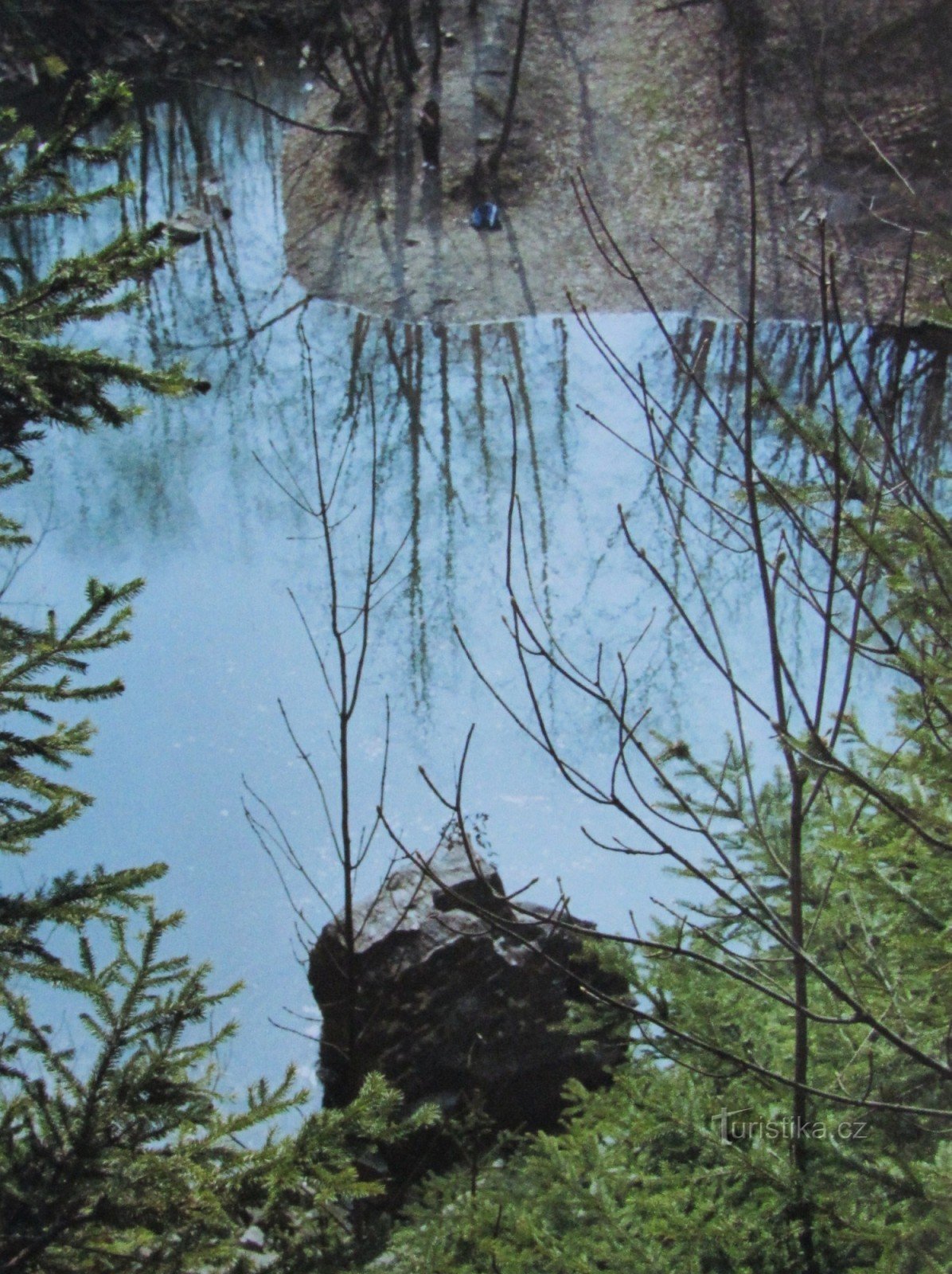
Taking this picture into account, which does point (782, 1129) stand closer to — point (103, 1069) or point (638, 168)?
point (103, 1069)

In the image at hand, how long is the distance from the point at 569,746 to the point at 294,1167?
3.30 m

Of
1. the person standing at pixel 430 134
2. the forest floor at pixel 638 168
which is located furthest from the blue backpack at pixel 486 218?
the person standing at pixel 430 134

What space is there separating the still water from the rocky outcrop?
0.31 meters

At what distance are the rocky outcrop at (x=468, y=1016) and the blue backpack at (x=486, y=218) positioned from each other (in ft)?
21.7

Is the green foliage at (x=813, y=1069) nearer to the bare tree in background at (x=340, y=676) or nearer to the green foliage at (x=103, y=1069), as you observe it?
the green foliage at (x=103, y=1069)

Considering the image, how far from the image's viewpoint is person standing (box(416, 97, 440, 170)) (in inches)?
410

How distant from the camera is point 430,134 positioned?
1044 centimetres

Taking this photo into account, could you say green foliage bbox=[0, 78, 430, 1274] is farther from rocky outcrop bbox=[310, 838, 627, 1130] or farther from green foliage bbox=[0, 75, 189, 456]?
rocky outcrop bbox=[310, 838, 627, 1130]

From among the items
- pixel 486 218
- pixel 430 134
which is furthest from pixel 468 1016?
pixel 430 134

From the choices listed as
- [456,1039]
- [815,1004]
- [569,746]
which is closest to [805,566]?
[569,746]

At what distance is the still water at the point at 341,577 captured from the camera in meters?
5.11

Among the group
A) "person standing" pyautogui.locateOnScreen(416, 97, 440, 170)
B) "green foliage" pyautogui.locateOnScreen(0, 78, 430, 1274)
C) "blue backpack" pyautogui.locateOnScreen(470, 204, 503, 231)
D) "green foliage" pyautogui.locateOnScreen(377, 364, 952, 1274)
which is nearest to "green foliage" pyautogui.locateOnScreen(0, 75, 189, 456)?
"green foliage" pyautogui.locateOnScreen(0, 78, 430, 1274)

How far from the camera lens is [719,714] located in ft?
18.6

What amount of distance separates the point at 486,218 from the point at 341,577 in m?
4.41
